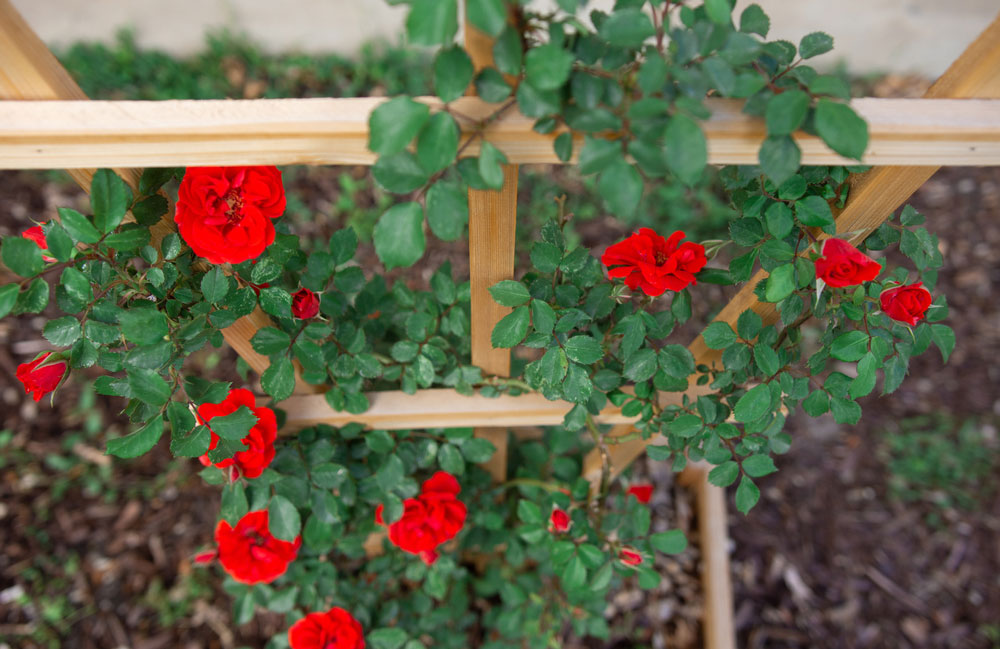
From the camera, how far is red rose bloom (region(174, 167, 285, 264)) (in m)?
0.69

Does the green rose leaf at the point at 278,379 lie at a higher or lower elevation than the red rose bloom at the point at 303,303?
lower

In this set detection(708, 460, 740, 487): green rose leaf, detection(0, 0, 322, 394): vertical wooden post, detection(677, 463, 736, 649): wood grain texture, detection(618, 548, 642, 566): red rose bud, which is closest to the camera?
detection(0, 0, 322, 394): vertical wooden post

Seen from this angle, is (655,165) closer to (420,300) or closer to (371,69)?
(420,300)

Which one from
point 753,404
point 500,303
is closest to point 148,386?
point 500,303

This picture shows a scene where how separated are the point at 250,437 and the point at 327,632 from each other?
44cm

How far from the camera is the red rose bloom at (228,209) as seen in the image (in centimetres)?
69

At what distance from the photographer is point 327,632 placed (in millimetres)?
1093

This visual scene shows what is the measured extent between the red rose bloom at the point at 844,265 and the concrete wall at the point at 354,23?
217 centimetres

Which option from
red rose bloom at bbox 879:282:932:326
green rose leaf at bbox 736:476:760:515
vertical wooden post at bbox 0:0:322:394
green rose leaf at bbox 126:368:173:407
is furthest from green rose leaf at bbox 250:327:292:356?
red rose bloom at bbox 879:282:932:326

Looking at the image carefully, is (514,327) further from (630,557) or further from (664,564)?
(664,564)

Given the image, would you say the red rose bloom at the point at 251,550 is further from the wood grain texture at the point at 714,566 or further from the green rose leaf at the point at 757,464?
the wood grain texture at the point at 714,566

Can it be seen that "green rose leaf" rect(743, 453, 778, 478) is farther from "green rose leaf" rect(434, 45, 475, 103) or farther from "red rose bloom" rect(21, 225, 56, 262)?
"red rose bloom" rect(21, 225, 56, 262)

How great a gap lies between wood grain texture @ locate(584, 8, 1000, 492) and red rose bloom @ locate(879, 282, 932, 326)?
9 cm

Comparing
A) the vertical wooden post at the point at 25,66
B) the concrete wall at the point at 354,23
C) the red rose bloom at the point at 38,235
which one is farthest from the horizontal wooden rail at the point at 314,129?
the concrete wall at the point at 354,23
